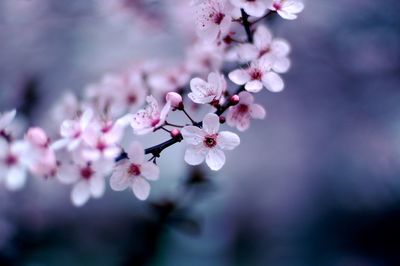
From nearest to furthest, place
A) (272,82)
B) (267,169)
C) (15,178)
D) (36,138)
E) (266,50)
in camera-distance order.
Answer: (15,178)
(36,138)
(272,82)
(266,50)
(267,169)

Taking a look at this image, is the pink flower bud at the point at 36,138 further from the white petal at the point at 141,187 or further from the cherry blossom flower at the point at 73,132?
the white petal at the point at 141,187

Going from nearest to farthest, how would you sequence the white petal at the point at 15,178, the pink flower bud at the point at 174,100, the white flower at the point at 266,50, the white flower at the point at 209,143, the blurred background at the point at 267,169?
the white petal at the point at 15,178 → the white flower at the point at 209,143 → the pink flower bud at the point at 174,100 → the white flower at the point at 266,50 → the blurred background at the point at 267,169

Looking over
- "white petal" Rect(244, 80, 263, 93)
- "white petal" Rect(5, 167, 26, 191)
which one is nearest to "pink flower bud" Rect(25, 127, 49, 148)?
"white petal" Rect(5, 167, 26, 191)

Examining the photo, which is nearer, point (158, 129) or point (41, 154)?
point (41, 154)

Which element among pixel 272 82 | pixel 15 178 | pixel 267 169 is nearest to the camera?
pixel 15 178

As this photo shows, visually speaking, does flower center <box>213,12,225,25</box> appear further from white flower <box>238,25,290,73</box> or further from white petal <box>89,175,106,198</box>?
white petal <box>89,175,106,198</box>

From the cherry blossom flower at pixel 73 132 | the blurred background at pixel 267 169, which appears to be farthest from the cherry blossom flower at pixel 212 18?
the blurred background at pixel 267 169

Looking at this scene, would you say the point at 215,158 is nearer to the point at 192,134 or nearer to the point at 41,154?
the point at 192,134

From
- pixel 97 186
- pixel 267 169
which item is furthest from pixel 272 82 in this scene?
pixel 267 169
